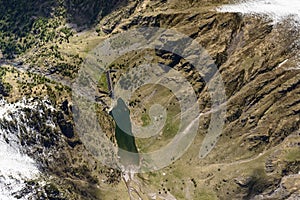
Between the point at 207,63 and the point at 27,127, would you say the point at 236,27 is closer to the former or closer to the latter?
the point at 207,63

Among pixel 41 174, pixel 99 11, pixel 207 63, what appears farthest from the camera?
pixel 99 11

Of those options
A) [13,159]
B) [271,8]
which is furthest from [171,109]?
[13,159]

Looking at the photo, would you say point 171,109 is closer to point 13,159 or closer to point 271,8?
point 271,8

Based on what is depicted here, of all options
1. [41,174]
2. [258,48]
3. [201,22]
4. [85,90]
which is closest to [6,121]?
[41,174]

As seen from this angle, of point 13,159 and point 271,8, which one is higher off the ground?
point 271,8

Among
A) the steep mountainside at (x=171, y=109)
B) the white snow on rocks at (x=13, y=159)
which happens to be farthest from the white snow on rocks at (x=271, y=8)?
the white snow on rocks at (x=13, y=159)
